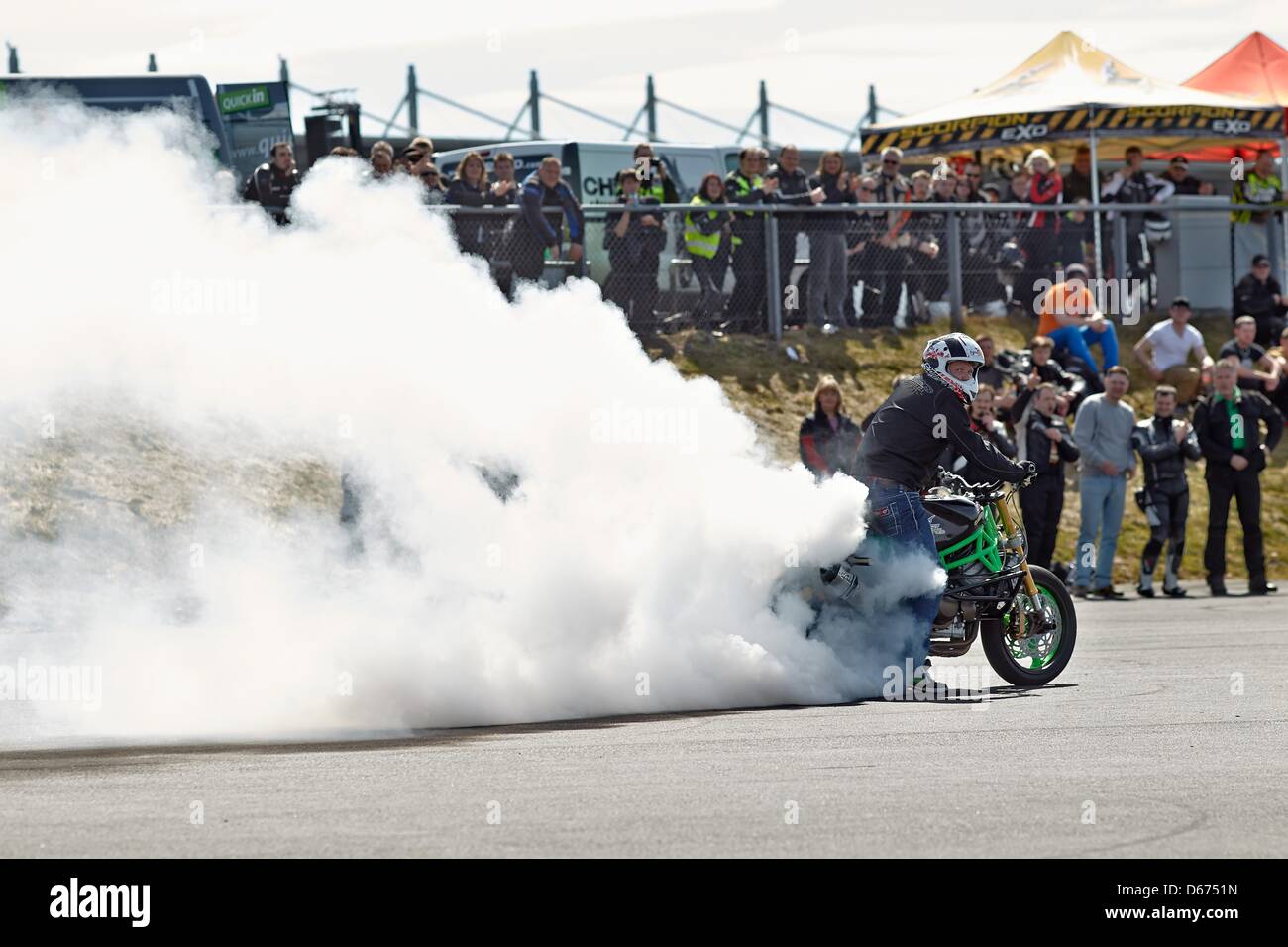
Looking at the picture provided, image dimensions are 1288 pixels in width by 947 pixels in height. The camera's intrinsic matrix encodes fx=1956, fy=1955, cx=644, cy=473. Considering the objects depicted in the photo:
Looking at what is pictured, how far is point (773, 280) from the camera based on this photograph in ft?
73.8

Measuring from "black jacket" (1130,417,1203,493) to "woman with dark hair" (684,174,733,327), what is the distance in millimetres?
5022

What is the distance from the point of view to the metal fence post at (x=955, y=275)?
77.6 ft

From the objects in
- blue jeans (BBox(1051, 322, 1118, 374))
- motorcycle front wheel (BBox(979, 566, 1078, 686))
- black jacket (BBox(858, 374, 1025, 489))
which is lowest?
motorcycle front wheel (BBox(979, 566, 1078, 686))

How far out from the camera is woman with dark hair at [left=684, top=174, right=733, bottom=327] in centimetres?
2139

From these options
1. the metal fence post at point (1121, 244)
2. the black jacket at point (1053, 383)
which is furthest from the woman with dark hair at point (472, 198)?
the metal fence post at point (1121, 244)

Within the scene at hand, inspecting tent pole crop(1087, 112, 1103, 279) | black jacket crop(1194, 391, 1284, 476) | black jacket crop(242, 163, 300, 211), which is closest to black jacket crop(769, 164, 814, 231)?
tent pole crop(1087, 112, 1103, 279)

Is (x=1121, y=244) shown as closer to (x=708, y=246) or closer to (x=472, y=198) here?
(x=708, y=246)

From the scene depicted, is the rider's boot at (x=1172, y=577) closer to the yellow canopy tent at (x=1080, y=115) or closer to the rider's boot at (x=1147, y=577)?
the rider's boot at (x=1147, y=577)

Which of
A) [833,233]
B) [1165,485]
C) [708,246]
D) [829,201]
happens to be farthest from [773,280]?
[1165,485]

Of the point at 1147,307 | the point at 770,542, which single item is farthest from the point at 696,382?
the point at 1147,307

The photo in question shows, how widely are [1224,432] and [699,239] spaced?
592cm

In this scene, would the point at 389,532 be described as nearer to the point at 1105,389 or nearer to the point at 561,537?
the point at 561,537

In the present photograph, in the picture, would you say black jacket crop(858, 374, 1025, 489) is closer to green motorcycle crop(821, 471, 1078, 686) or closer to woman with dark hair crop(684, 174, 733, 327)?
green motorcycle crop(821, 471, 1078, 686)

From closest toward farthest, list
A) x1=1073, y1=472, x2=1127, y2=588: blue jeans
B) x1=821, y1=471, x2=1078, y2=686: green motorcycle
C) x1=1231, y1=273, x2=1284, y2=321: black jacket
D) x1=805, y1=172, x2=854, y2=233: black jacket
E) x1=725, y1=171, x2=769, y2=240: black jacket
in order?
x1=821, y1=471, x2=1078, y2=686: green motorcycle, x1=1073, y1=472, x2=1127, y2=588: blue jeans, x1=725, y1=171, x2=769, y2=240: black jacket, x1=805, y1=172, x2=854, y2=233: black jacket, x1=1231, y1=273, x2=1284, y2=321: black jacket
